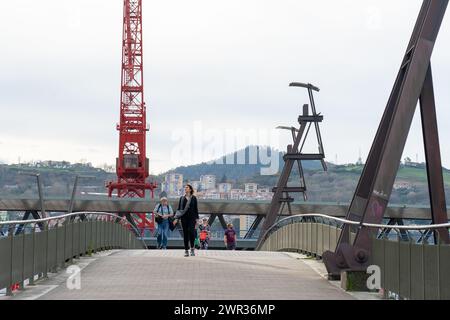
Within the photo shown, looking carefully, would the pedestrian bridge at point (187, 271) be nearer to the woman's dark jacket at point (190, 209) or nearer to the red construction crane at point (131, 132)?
the woman's dark jacket at point (190, 209)

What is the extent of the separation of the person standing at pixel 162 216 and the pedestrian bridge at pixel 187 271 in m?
4.12

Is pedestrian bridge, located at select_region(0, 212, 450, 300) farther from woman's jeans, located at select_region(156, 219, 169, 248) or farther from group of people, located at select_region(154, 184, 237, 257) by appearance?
woman's jeans, located at select_region(156, 219, 169, 248)

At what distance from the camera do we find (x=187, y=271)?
1888cm

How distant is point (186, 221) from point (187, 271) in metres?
4.28

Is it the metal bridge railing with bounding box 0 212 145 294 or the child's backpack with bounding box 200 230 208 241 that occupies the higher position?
the metal bridge railing with bounding box 0 212 145 294

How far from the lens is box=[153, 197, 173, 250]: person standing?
29.2 m

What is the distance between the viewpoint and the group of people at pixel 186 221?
22.8 meters

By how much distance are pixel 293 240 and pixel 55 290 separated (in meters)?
15.7

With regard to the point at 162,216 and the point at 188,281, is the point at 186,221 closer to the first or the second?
the point at 162,216

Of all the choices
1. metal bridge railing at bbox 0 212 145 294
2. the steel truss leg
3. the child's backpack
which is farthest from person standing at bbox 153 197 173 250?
the steel truss leg

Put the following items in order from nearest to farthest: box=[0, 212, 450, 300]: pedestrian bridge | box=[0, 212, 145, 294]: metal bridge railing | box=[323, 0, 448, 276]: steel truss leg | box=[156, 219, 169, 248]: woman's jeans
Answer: box=[0, 212, 450, 300]: pedestrian bridge, box=[0, 212, 145, 294]: metal bridge railing, box=[323, 0, 448, 276]: steel truss leg, box=[156, 219, 169, 248]: woman's jeans

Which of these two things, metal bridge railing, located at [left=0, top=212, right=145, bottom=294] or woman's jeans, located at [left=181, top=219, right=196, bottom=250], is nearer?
metal bridge railing, located at [left=0, top=212, right=145, bottom=294]

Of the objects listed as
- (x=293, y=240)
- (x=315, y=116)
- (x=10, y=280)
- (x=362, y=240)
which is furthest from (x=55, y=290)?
(x=315, y=116)
